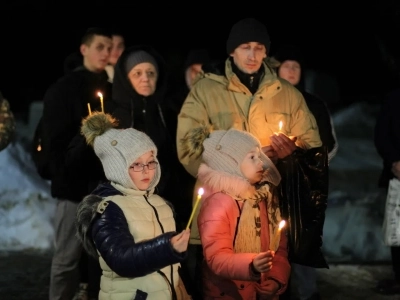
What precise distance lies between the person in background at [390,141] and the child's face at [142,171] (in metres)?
3.01

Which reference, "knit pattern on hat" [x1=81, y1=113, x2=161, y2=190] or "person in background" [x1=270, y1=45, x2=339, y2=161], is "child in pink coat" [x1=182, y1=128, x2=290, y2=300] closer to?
"knit pattern on hat" [x1=81, y1=113, x2=161, y2=190]

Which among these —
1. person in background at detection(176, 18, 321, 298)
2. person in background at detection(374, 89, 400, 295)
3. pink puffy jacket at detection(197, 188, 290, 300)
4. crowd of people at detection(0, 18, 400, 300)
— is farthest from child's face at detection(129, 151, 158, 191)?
person in background at detection(374, 89, 400, 295)

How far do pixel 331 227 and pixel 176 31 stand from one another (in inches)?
139

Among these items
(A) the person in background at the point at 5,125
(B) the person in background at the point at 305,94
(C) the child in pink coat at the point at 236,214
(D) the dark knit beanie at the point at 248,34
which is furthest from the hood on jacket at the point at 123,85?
(B) the person in background at the point at 305,94

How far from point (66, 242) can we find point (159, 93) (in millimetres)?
1271

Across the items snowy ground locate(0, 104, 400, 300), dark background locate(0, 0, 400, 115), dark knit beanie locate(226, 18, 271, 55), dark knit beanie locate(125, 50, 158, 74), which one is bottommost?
snowy ground locate(0, 104, 400, 300)

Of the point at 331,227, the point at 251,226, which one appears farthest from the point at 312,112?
the point at 251,226

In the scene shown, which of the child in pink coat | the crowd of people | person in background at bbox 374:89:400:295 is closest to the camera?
the crowd of people

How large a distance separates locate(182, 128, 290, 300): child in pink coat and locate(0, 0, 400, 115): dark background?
510cm

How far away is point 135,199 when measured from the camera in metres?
4.24

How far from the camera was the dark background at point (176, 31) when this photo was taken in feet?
31.6

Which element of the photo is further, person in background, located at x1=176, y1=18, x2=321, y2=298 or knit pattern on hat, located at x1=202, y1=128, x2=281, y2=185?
person in background, located at x1=176, y1=18, x2=321, y2=298

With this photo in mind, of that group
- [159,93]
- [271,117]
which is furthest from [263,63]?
[159,93]

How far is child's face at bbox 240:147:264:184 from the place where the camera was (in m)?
4.57
